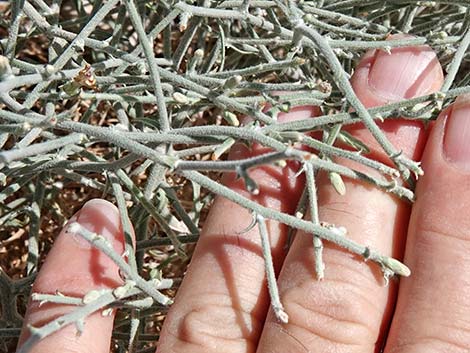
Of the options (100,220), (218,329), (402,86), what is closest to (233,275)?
(218,329)

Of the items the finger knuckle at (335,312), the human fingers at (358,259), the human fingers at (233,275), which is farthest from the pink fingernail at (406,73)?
the finger knuckle at (335,312)

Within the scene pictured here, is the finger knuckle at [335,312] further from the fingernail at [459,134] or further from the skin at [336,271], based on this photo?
the fingernail at [459,134]

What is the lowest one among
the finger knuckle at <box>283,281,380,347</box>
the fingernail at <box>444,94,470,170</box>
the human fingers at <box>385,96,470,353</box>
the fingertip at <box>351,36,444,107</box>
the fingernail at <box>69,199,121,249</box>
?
the finger knuckle at <box>283,281,380,347</box>

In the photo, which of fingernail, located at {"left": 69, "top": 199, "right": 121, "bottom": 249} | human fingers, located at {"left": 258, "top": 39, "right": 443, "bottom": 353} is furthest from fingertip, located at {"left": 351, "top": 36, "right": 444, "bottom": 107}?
fingernail, located at {"left": 69, "top": 199, "right": 121, "bottom": 249}

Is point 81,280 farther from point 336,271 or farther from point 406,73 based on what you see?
point 406,73

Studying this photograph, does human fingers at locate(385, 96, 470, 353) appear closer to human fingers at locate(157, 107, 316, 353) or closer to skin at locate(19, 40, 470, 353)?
skin at locate(19, 40, 470, 353)

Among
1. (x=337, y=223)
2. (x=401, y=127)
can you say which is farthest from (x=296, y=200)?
(x=401, y=127)
